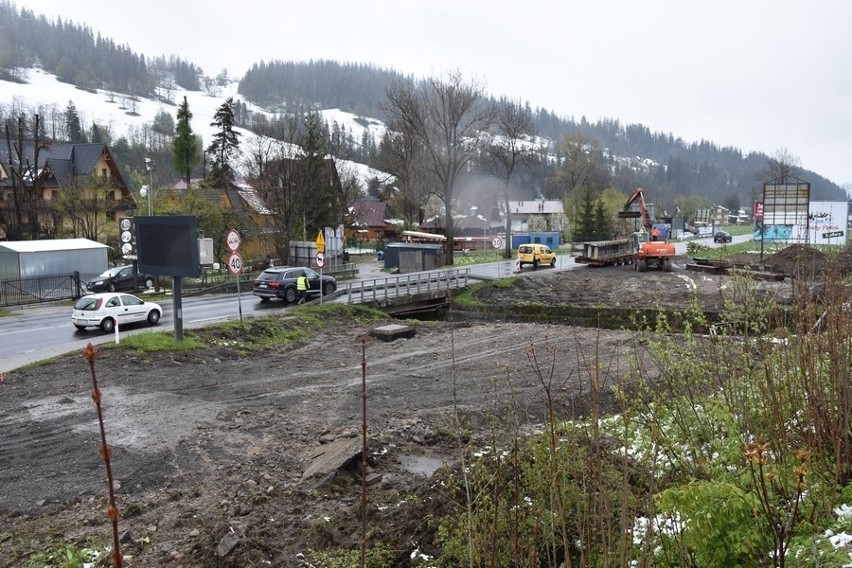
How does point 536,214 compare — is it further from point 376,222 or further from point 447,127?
point 447,127

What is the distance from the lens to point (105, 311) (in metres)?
24.5

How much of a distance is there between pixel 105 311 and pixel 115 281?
1425 cm

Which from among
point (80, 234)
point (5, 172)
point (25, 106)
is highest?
point (25, 106)

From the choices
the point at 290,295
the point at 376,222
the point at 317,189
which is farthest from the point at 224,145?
the point at 290,295

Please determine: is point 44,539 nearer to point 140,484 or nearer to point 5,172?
point 140,484

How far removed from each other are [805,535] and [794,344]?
250 cm

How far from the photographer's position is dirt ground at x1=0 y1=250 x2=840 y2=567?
832 centimetres

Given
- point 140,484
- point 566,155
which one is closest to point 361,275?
point 140,484

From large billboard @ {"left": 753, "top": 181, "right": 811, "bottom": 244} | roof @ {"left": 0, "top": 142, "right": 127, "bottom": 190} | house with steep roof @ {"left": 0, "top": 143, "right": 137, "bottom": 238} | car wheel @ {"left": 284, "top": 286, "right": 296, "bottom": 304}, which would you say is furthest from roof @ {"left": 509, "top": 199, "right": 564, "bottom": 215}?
car wheel @ {"left": 284, "top": 286, "right": 296, "bottom": 304}

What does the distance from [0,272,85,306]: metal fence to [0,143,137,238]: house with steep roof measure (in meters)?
12.3

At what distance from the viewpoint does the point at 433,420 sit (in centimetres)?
1344

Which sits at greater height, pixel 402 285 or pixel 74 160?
pixel 74 160

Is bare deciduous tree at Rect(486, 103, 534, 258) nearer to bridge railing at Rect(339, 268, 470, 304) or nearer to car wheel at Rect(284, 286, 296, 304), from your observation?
bridge railing at Rect(339, 268, 470, 304)

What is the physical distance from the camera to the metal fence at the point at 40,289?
3488cm
